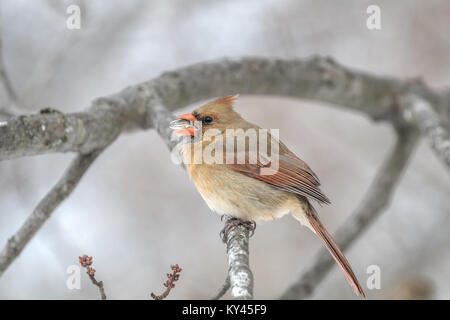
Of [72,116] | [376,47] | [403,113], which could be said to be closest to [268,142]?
[72,116]

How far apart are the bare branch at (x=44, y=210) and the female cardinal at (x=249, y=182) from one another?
63 centimetres

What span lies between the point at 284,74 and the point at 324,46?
9.06ft

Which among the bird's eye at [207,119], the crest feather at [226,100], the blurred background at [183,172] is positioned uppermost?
the blurred background at [183,172]

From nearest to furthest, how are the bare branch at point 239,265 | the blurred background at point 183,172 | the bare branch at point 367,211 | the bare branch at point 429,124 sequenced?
the bare branch at point 239,265, the bare branch at point 429,124, the bare branch at point 367,211, the blurred background at point 183,172

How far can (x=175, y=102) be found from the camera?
398 cm

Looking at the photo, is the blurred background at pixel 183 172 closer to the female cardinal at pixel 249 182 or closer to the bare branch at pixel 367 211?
the bare branch at pixel 367 211

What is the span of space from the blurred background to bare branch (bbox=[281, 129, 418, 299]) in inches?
38.7

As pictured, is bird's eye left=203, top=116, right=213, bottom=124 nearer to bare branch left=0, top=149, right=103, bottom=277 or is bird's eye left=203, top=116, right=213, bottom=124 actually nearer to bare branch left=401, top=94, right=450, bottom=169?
bare branch left=0, top=149, right=103, bottom=277

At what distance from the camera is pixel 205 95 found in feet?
13.5

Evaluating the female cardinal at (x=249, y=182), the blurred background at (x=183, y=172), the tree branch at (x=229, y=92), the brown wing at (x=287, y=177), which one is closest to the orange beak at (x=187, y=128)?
the female cardinal at (x=249, y=182)

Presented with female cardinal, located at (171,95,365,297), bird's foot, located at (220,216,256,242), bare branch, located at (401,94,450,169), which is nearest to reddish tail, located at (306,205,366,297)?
female cardinal, located at (171,95,365,297)

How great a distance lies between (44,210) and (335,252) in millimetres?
1790

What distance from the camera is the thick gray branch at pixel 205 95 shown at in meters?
3.00

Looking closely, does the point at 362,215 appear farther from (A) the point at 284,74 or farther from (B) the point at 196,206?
(B) the point at 196,206
